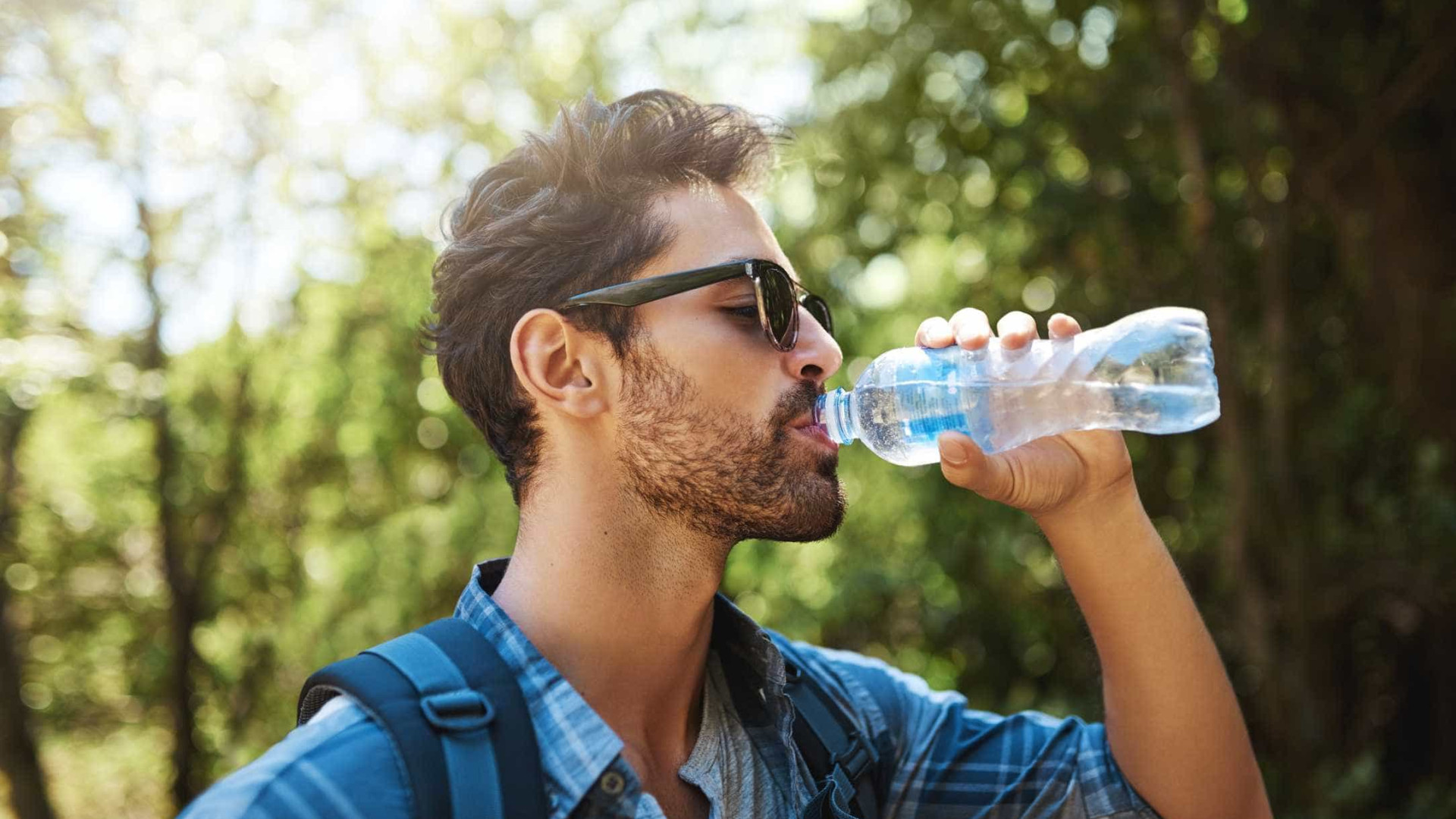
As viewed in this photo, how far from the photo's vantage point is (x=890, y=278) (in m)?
6.54

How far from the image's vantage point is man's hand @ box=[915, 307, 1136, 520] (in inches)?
73.0

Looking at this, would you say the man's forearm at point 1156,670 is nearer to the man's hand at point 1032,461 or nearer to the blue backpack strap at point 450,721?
the man's hand at point 1032,461

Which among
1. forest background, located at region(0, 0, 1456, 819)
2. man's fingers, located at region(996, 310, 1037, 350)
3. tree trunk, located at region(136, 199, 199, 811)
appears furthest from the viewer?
Answer: tree trunk, located at region(136, 199, 199, 811)

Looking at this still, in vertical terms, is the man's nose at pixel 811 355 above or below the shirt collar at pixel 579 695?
above

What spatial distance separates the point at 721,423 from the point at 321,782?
2.79 feet

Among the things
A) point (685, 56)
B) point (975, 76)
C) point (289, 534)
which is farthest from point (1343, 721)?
→ point (289, 534)

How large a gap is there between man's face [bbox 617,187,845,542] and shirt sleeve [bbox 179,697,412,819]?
26.5 inches

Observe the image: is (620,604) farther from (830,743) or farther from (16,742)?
(16,742)

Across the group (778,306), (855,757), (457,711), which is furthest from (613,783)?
(778,306)

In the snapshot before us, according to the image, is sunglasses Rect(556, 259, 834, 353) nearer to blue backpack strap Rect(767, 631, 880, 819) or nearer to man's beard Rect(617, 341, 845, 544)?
man's beard Rect(617, 341, 845, 544)

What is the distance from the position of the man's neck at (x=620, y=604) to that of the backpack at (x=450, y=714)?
274mm

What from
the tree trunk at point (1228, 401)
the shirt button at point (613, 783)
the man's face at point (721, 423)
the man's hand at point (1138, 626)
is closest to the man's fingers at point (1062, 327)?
the man's hand at point (1138, 626)

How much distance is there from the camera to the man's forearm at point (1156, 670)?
1.96 m

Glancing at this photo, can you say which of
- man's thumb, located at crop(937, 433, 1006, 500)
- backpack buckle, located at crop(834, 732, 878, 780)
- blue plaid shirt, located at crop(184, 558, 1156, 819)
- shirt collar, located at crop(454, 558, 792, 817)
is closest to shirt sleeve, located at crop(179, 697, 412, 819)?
blue plaid shirt, located at crop(184, 558, 1156, 819)
